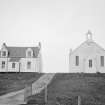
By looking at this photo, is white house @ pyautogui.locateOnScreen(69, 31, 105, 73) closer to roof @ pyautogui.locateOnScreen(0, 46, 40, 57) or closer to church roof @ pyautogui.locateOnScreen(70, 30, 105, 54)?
church roof @ pyautogui.locateOnScreen(70, 30, 105, 54)

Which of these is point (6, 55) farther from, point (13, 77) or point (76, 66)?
point (76, 66)

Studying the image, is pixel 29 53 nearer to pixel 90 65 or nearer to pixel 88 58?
pixel 88 58

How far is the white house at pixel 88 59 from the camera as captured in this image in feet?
134

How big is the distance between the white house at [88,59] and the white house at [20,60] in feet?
34.8

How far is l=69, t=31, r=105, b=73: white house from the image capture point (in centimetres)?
4091

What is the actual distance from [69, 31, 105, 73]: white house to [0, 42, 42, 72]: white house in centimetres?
1062

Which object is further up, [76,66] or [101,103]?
[76,66]

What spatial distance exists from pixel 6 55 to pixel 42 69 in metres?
10.6

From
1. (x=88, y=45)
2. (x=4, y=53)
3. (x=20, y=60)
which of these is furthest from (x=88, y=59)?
(x=4, y=53)

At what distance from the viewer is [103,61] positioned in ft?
134

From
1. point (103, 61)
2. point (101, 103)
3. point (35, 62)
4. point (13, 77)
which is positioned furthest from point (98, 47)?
point (101, 103)

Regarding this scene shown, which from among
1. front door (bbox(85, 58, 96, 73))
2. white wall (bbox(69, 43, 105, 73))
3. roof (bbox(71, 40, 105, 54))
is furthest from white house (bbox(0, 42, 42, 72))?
front door (bbox(85, 58, 96, 73))

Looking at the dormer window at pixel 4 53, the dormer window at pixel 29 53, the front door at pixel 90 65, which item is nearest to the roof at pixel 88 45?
the front door at pixel 90 65

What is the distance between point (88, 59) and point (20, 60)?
17582 millimetres
